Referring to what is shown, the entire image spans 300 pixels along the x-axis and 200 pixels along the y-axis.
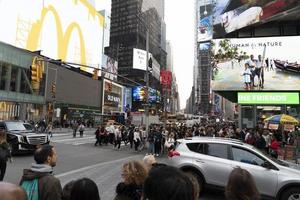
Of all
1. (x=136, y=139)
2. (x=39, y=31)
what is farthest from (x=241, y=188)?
(x=39, y=31)

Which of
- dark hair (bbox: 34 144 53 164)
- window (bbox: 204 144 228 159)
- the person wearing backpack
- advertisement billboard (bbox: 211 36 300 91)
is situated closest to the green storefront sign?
advertisement billboard (bbox: 211 36 300 91)

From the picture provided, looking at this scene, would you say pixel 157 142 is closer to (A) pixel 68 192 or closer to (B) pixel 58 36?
(A) pixel 68 192

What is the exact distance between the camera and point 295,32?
36.2 m

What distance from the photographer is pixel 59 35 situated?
85812mm

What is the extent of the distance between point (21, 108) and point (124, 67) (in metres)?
93.1

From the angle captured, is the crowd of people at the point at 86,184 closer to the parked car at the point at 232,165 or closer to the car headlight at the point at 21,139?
the parked car at the point at 232,165

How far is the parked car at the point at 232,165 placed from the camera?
9.81 meters

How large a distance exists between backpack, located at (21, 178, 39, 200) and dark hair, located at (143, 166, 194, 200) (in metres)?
2.10

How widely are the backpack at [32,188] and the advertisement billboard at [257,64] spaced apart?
30.8 m

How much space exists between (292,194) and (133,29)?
327 ft

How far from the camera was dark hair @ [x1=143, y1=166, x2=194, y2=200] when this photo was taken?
7.63 feet

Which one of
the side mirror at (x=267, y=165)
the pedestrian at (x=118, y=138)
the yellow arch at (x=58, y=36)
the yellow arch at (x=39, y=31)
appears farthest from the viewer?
the yellow arch at (x=58, y=36)

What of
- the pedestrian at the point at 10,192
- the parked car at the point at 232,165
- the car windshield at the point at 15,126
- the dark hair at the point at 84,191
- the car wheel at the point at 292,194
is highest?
the car windshield at the point at 15,126

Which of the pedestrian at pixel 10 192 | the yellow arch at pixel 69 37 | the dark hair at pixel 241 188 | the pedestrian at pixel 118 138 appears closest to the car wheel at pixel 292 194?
the dark hair at pixel 241 188
